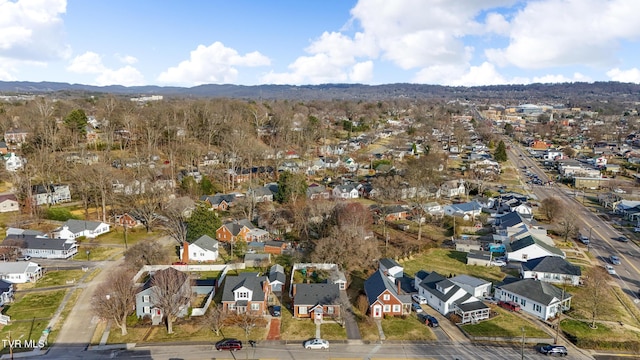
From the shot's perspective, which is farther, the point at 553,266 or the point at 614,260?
the point at 614,260

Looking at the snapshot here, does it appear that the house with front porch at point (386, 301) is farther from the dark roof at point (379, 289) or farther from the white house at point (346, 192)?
the white house at point (346, 192)

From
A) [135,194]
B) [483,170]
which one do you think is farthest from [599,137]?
[135,194]

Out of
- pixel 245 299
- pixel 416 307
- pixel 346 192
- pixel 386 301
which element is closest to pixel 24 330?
pixel 245 299

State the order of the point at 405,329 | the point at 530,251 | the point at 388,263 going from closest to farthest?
1. the point at 405,329
2. the point at 388,263
3. the point at 530,251

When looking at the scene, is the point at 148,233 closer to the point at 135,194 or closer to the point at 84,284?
the point at 135,194

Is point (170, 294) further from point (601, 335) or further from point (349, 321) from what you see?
point (601, 335)

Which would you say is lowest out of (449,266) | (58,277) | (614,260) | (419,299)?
(58,277)

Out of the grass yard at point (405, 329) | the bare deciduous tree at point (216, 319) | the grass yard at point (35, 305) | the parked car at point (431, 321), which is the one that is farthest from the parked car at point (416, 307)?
the grass yard at point (35, 305)

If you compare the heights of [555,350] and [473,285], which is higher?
[473,285]
